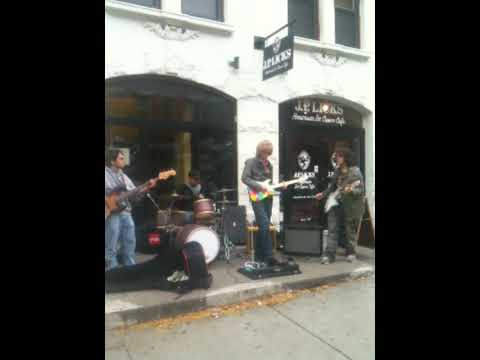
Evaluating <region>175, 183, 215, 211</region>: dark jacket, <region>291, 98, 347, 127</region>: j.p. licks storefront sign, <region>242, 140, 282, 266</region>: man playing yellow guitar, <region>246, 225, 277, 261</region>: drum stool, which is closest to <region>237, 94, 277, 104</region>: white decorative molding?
<region>291, 98, 347, 127</region>: j.p. licks storefront sign

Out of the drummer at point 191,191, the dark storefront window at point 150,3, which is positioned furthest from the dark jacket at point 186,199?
the dark storefront window at point 150,3

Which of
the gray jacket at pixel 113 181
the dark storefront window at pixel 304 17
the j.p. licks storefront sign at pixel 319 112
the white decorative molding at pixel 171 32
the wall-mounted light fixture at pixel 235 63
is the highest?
the dark storefront window at pixel 304 17

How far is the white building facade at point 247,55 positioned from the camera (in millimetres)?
5492

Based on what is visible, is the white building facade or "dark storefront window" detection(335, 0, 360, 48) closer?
the white building facade

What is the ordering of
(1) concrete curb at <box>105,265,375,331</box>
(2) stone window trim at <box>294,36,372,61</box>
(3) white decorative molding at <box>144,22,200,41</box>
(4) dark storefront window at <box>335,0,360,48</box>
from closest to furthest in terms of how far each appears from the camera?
(1) concrete curb at <box>105,265,375,331</box>
(3) white decorative molding at <box>144,22,200,41</box>
(2) stone window trim at <box>294,36,372,61</box>
(4) dark storefront window at <box>335,0,360,48</box>

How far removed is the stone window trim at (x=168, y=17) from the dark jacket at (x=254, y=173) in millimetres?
2468

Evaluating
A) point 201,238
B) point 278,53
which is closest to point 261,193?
point 201,238

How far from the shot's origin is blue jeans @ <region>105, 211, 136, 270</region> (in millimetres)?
4645

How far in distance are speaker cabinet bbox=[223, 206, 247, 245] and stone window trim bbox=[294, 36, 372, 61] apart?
346 cm

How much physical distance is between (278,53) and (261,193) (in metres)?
2.44

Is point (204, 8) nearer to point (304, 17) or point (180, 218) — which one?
point (304, 17)

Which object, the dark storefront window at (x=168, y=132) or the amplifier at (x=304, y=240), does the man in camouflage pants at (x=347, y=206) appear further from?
the dark storefront window at (x=168, y=132)

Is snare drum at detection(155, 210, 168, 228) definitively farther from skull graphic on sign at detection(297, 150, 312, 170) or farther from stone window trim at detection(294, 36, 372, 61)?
stone window trim at detection(294, 36, 372, 61)
